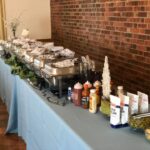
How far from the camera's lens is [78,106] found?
1705 millimetres

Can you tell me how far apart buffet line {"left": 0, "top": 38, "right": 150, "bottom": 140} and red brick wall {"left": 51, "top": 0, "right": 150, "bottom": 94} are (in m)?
0.31

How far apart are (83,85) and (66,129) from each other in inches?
15.3

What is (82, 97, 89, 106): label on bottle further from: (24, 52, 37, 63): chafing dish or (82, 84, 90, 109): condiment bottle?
(24, 52, 37, 63): chafing dish

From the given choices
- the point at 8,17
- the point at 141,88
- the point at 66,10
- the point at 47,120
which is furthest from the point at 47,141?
the point at 8,17

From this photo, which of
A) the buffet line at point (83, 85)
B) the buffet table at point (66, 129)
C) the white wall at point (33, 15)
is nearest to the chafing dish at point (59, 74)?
the buffet line at point (83, 85)

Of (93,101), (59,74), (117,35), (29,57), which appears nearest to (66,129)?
(93,101)

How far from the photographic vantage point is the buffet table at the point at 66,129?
4.11 feet

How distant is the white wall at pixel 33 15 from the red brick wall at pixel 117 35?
2.92ft

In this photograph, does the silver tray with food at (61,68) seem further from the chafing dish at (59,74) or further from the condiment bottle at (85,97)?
the condiment bottle at (85,97)

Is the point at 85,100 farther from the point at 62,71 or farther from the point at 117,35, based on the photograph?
the point at 117,35

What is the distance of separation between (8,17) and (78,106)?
339 cm

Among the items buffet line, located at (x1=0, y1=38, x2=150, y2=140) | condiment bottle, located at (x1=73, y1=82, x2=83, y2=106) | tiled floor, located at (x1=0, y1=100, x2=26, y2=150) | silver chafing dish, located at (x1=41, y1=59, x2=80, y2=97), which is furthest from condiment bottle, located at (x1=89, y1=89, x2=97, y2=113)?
tiled floor, located at (x1=0, y1=100, x2=26, y2=150)

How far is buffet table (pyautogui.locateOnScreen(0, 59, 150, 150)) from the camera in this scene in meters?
1.25

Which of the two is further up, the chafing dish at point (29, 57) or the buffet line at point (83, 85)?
the chafing dish at point (29, 57)
